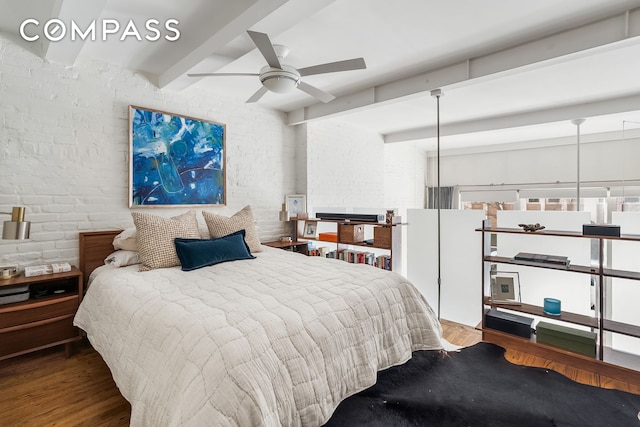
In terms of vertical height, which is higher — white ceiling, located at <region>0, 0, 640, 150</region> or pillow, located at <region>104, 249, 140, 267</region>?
white ceiling, located at <region>0, 0, 640, 150</region>

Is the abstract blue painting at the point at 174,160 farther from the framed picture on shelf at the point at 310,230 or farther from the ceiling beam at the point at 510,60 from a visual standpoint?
the ceiling beam at the point at 510,60

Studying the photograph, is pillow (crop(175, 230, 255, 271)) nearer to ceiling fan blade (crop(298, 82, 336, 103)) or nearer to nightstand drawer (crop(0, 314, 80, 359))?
nightstand drawer (crop(0, 314, 80, 359))

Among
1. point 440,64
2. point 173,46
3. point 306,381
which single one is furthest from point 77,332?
point 440,64

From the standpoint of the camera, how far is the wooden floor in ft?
5.77

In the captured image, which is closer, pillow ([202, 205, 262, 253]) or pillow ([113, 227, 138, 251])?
pillow ([113, 227, 138, 251])

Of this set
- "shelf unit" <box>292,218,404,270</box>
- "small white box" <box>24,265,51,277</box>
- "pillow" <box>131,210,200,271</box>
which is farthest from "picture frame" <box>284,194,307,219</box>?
"small white box" <box>24,265,51,277</box>

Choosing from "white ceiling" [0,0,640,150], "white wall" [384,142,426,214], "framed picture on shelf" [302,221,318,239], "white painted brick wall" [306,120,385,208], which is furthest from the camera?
"white wall" [384,142,426,214]

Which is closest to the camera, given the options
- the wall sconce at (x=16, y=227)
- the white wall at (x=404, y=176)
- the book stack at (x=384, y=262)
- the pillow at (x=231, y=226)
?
the wall sconce at (x=16, y=227)

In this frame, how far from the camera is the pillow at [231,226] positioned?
2987mm

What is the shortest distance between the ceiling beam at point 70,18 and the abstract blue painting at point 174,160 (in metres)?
0.62

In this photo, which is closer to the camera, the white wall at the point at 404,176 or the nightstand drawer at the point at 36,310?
the nightstand drawer at the point at 36,310

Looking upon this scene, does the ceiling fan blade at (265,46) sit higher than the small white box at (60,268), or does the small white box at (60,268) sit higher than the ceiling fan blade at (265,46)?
the ceiling fan blade at (265,46)

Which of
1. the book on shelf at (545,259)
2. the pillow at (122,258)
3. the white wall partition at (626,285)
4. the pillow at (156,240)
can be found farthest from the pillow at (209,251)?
the white wall partition at (626,285)

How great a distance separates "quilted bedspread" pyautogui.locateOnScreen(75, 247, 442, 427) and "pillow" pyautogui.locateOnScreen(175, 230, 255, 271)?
4.4 inches
